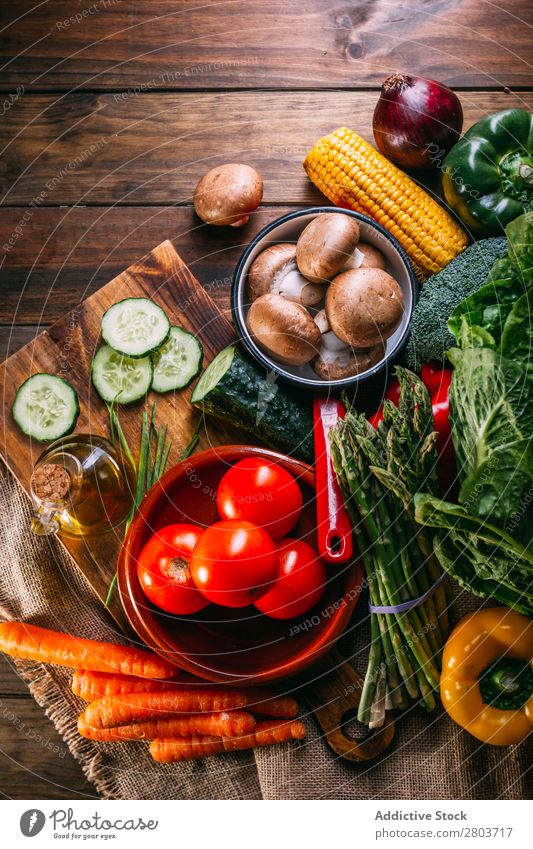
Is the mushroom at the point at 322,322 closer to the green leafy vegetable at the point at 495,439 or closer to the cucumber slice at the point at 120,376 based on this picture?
the green leafy vegetable at the point at 495,439

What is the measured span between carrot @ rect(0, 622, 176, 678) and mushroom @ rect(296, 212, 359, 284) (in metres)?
1.39

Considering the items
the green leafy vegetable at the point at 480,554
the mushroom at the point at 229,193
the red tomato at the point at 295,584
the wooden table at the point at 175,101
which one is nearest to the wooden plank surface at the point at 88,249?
the wooden table at the point at 175,101

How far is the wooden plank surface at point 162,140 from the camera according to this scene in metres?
2.86

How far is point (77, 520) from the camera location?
2.49m

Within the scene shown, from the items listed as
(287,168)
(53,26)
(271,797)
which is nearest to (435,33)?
(287,168)

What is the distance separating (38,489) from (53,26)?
5.89 feet

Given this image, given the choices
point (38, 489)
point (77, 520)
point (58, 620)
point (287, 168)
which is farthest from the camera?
point (287, 168)

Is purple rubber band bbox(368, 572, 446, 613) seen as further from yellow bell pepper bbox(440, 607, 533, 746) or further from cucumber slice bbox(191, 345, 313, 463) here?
cucumber slice bbox(191, 345, 313, 463)

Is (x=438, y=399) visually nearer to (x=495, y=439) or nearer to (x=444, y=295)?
(x=444, y=295)

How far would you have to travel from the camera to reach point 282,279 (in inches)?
102

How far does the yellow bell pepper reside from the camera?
7.93 feet

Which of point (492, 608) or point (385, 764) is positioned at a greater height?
point (492, 608)

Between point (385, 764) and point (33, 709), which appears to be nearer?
point (385, 764)

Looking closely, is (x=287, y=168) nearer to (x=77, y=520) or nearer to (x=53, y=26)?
(x=53, y=26)
